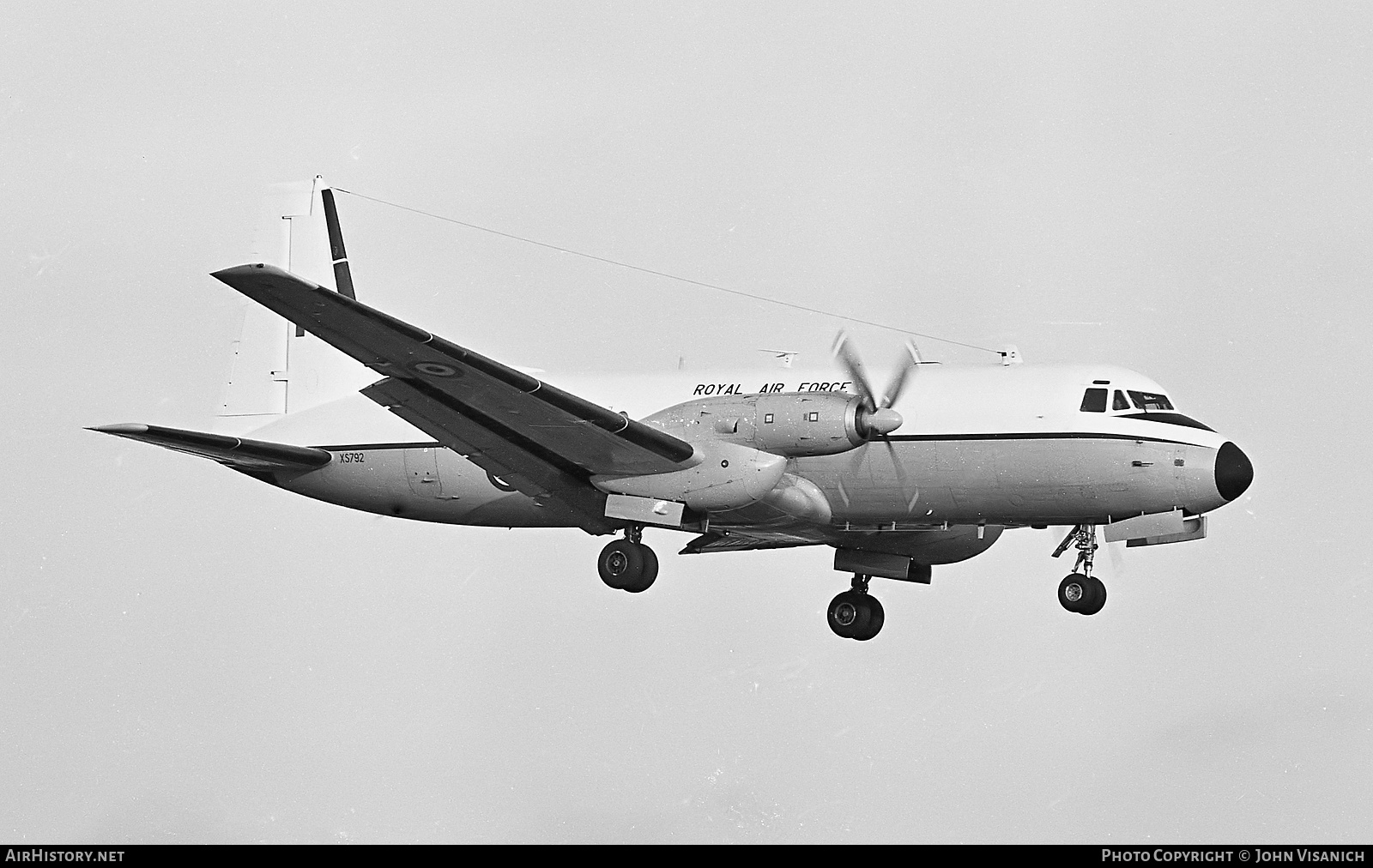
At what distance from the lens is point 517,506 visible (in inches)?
1048

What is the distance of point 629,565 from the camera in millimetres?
24328

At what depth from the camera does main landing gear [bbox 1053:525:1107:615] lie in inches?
945

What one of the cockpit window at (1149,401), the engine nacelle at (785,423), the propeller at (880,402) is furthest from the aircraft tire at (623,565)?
the cockpit window at (1149,401)

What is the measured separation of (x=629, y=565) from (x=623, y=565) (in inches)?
3.4

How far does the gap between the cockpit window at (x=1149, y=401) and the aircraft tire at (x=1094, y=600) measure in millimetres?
2429

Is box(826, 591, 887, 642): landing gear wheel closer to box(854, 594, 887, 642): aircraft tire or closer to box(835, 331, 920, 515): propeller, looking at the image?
box(854, 594, 887, 642): aircraft tire

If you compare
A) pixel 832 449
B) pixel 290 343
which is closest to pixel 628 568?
pixel 832 449

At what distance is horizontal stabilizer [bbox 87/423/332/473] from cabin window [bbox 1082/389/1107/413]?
11048mm

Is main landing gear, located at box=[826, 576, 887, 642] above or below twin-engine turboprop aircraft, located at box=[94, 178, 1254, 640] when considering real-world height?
below

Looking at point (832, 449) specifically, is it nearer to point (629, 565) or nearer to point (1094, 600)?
point (629, 565)

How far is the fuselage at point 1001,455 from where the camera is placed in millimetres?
23125

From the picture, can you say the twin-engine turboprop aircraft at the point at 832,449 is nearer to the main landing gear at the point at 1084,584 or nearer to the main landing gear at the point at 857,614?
the main landing gear at the point at 1084,584

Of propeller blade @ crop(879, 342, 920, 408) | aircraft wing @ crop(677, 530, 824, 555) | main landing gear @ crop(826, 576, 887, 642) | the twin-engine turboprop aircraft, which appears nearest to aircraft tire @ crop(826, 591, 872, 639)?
main landing gear @ crop(826, 576, 887, 642)

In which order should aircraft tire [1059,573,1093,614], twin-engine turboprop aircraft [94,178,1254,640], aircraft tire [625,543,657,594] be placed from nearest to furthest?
twin-engine turboprop aircraft [94,178,1254,640]
aircraft tire [1059,573,1093,614]
aircraft tire [625,543,657,594]
